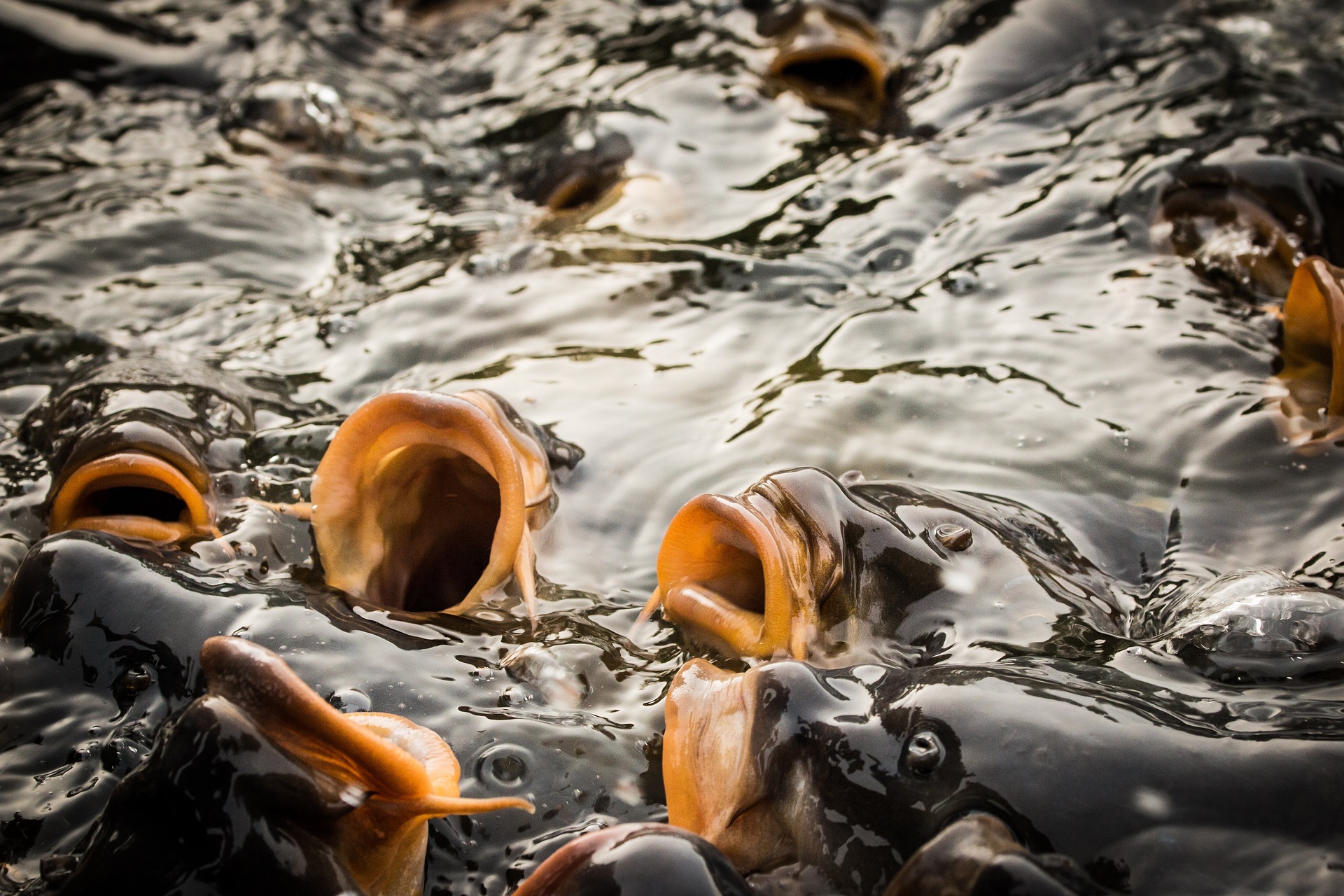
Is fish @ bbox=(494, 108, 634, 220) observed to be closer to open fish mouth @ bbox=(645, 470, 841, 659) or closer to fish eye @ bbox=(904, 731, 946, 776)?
open fish mouth @ bbox=(645, 470, 841, 659)

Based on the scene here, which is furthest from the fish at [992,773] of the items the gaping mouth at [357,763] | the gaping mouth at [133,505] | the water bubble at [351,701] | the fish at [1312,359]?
the gaping mouth at [133,505]

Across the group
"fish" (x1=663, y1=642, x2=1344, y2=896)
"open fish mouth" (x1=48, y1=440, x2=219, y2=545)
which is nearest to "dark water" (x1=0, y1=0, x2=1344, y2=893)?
"open fish mouth" (x1=48, y1=440, x2=219, y2=545)

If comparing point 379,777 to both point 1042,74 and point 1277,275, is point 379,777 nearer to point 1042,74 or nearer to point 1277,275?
point 1277,275

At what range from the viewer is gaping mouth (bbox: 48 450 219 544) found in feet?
7.00

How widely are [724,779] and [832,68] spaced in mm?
3301

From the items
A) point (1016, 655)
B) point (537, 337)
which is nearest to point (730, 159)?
point (537, 337)

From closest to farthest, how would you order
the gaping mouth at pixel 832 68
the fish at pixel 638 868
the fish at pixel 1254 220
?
the fish at pixel 638 868 < the fish at pixel 1254 220 < the gaping mouth at pixel 832 68

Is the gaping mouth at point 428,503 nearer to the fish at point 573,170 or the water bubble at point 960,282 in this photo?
the water bubble at point 960,282

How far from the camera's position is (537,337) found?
291 cm

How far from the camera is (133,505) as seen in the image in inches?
90.7

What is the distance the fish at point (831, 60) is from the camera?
159 inches

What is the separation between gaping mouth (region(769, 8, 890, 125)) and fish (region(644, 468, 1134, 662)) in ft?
7.81

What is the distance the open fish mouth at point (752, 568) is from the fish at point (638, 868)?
20.0 inches

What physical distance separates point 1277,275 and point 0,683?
9.39ft
